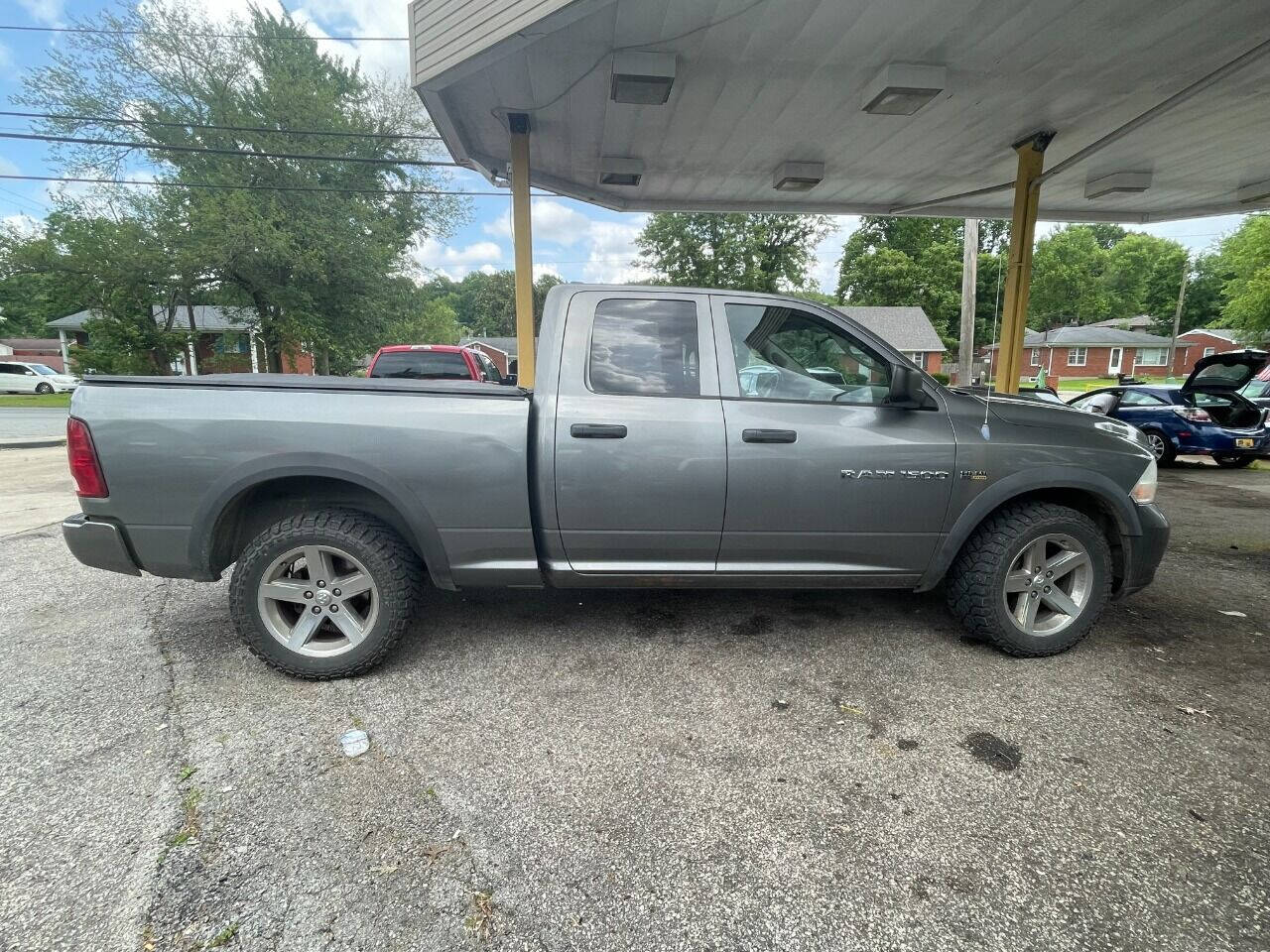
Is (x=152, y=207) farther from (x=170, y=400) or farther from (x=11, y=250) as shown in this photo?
(x=170, y=400)

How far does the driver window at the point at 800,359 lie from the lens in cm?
297

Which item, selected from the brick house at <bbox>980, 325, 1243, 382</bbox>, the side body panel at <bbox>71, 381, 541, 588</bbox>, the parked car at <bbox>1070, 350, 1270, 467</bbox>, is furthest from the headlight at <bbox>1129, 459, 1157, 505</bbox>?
the brick house at <bbox>980, 325, 1243, 382</bbox>

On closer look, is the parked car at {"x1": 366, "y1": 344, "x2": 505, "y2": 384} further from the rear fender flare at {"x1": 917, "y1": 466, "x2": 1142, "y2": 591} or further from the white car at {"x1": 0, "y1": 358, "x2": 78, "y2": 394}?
the white car at {"x1": 0, "y1": 358, "x2": 78, "y2": 394}

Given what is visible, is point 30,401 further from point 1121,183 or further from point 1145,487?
point 1121,183

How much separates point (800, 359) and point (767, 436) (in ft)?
1.69

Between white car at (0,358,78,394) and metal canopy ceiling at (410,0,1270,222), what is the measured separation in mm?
31388

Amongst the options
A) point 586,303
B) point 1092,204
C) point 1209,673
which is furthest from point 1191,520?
point 586,303

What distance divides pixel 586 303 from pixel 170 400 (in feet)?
6.31

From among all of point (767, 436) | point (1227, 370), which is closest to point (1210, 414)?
point (1227, 370)

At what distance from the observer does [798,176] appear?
24.4ft

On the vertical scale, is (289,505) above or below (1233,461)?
above

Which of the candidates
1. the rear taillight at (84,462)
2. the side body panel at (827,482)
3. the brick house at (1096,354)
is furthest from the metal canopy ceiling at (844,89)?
the brick house at (1096,354)

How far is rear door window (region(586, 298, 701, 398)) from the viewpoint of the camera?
2.92 metres

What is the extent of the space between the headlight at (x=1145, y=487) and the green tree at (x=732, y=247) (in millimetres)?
32706
